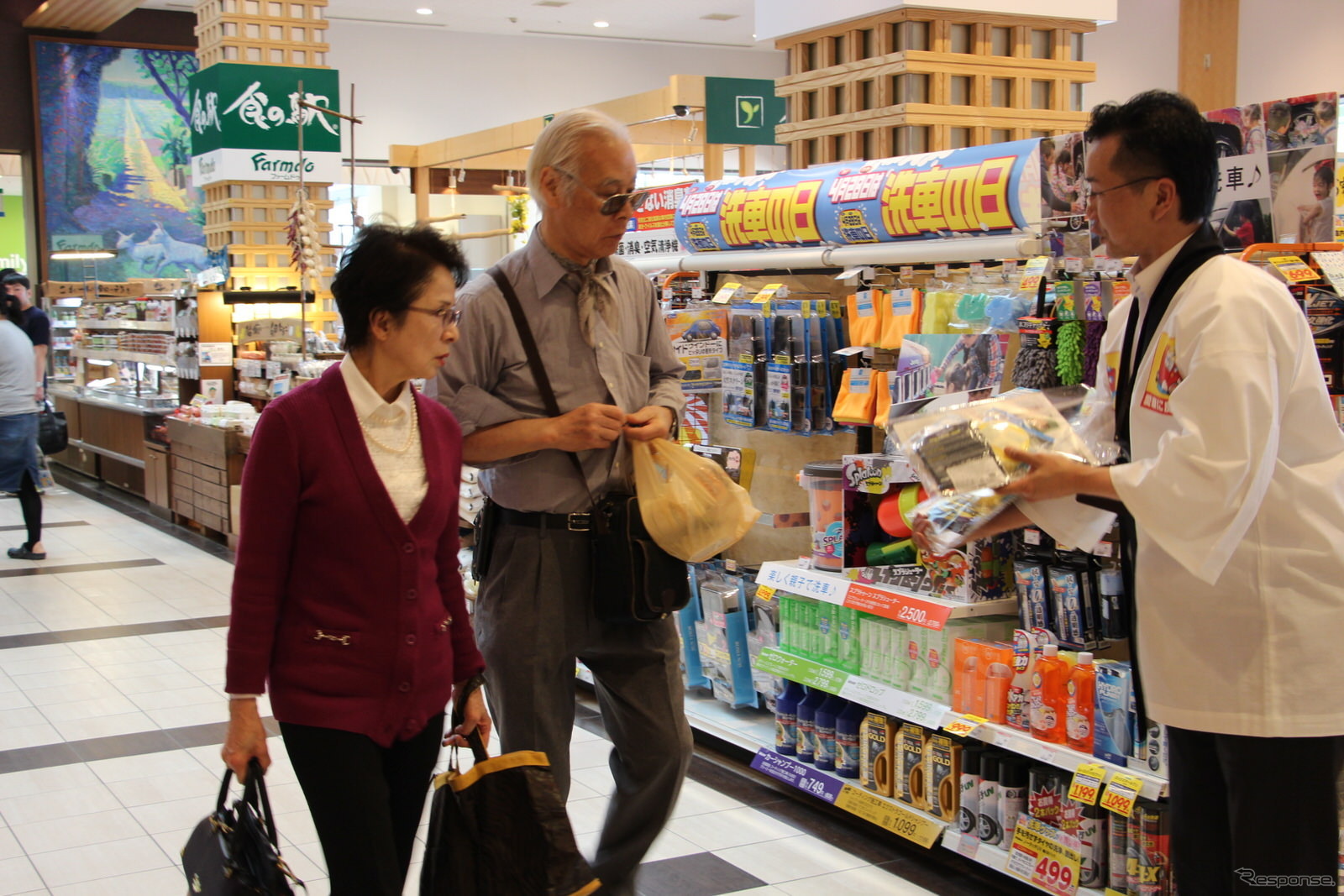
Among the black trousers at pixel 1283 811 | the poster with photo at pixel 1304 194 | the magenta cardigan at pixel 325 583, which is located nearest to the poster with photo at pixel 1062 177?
the poster with photo at pixel 1304 194

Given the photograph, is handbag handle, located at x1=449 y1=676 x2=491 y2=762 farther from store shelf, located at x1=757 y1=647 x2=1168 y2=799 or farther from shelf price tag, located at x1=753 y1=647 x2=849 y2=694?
A: shelf price tag, located at x1=753 y1=647 x2=849 y2=694

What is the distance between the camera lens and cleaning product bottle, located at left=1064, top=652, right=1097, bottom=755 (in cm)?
297

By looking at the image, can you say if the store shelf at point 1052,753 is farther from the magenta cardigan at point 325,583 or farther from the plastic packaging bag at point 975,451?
the magenta cardigan at point 325,583

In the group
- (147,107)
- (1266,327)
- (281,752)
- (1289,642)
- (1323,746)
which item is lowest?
(281,752)

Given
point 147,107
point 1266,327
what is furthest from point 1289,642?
point 147,107

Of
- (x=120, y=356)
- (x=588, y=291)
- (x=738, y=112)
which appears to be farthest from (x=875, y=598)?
(x=120, y=356)

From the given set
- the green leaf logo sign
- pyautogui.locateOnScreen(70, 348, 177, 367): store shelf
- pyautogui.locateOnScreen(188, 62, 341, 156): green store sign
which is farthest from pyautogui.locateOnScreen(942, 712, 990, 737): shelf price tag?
pyautogui.locateOnScreen(70, 348, 177, 367): store shelf

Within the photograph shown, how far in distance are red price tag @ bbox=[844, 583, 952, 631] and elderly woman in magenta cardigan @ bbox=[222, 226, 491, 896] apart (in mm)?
1591

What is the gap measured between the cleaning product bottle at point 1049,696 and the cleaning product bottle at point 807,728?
893 millimetres

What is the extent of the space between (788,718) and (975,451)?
2143mm

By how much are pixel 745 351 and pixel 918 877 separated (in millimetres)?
1729

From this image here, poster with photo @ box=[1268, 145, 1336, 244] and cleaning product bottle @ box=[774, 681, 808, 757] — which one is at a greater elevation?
poster with photo @ box=[1268, 145, 1336, 244]

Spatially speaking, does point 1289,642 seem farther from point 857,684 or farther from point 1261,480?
point 857,684

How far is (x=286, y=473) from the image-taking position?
1964 millimetres
